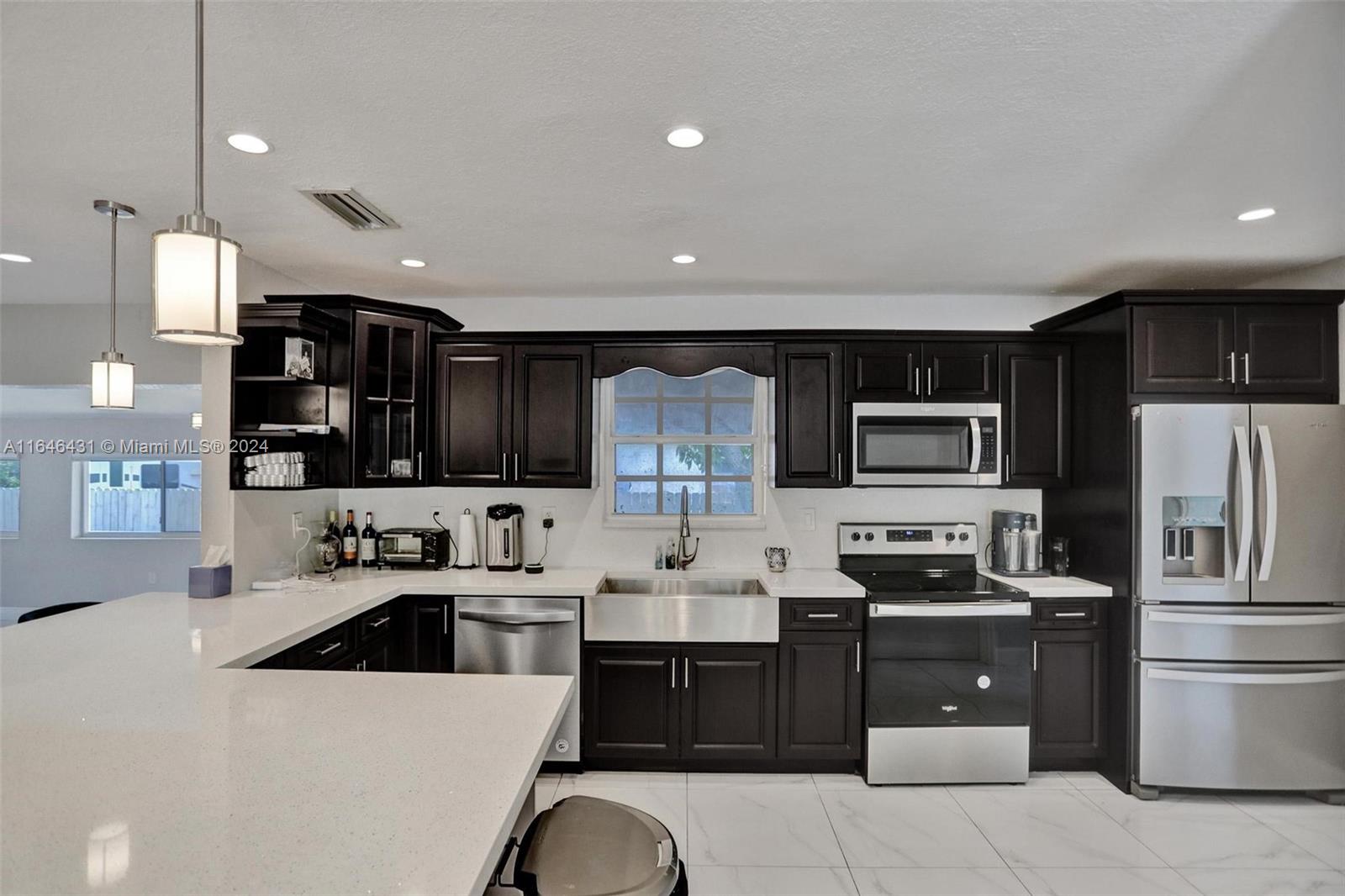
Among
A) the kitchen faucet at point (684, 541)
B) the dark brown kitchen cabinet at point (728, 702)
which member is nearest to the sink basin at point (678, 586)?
the kitchen faucet at point (684, 541)

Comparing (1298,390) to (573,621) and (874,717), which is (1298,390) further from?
(573,621)

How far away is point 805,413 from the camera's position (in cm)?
371

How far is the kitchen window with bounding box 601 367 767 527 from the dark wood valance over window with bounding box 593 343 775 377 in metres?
0.24

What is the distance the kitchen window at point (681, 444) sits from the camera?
4.01m

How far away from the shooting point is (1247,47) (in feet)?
5.21

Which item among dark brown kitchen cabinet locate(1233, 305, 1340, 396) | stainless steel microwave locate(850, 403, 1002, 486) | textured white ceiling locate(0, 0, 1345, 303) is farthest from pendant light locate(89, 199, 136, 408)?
dark brown kitchen cabinet locate(1233, 305, 1340, 396)

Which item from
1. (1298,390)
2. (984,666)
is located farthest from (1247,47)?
(984,666)

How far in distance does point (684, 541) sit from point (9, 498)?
27.4 feet

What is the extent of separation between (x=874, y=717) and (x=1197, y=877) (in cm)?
129

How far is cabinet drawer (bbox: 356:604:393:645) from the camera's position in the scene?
300 centimetres

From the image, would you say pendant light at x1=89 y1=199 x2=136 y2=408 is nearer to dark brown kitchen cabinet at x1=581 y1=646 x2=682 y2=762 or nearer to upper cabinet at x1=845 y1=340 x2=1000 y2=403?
dark brown kitchen cabinet at x1=581 y1=646 x2=682 y2=762

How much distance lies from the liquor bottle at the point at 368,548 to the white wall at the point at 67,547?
17.1ft

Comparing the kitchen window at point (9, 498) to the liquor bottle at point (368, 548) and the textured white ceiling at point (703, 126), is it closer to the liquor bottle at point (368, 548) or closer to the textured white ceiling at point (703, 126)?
the textured white ceiling at point (703, 126)

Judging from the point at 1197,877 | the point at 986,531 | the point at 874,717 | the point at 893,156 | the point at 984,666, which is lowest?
the point at 1197,877
